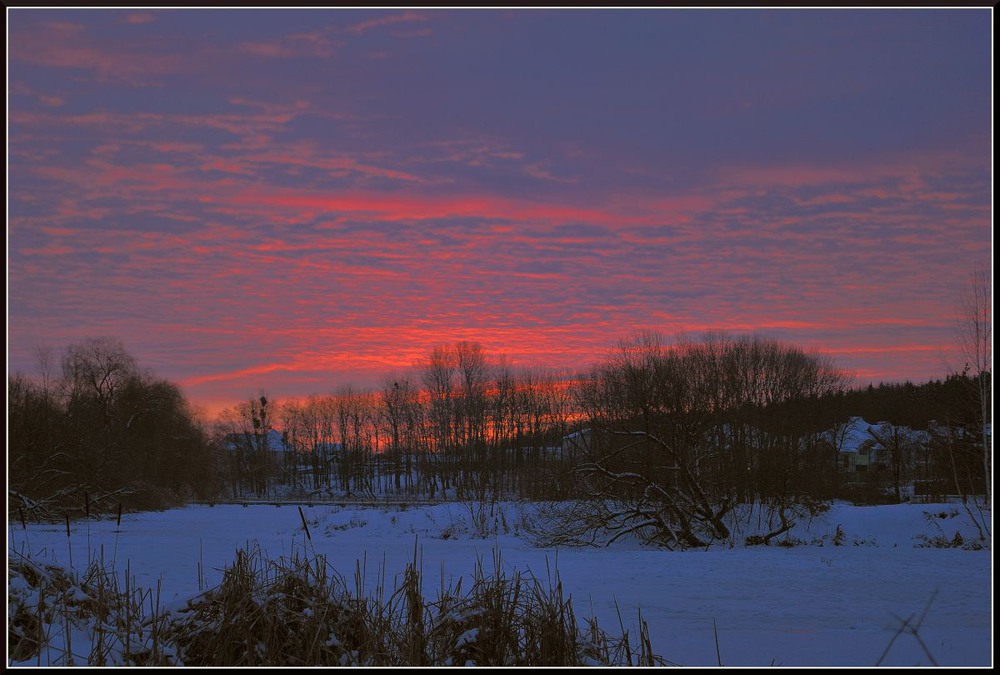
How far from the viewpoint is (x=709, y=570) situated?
67.1 ft

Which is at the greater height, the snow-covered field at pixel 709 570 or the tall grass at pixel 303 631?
the tall grass at pixel 303 631

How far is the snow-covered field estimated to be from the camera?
11.9 meters

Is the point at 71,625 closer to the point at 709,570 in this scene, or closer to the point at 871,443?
the point at 709,570

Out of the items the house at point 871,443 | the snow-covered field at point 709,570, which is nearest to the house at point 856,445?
the house at point 871,443

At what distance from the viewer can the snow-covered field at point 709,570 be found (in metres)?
11.9

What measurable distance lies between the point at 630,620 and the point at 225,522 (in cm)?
2584

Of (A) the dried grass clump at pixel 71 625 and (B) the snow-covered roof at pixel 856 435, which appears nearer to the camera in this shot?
(A) the dried grass clump at pixel 71 625

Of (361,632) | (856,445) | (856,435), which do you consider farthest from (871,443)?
(361,632)

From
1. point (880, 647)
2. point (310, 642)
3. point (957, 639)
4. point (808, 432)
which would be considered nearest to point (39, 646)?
point (310, 642)

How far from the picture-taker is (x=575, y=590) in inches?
667

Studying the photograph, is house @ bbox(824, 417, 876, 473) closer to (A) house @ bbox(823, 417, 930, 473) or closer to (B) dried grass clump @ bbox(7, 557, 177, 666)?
(A) house @ bbox(823, 417, 930, 473)

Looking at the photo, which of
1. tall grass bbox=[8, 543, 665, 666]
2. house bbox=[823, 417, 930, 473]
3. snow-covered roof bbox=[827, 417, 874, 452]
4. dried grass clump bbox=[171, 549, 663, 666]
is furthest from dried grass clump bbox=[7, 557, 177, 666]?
snow-covered roof bbox=[827, 417, 874, 452]

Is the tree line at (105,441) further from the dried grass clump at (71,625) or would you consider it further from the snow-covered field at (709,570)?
the dried grass clump at (71,625)

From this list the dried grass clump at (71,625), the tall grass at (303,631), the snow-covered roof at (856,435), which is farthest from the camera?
the snow-covered roof at (856,435)
